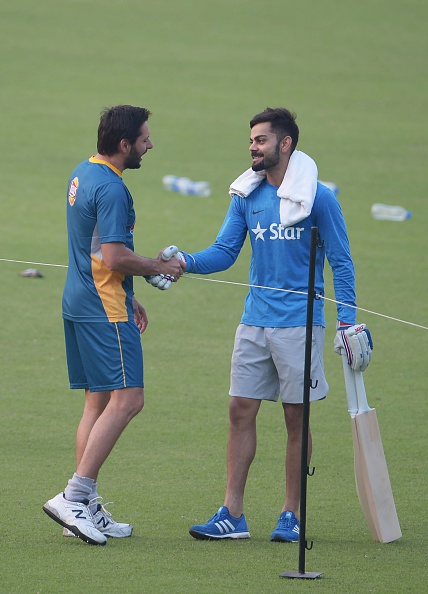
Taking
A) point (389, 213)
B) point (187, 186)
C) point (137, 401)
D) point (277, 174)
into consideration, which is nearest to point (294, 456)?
point (137, 401)

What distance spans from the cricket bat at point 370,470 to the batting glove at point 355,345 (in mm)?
52

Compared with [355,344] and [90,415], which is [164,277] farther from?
[355,344]

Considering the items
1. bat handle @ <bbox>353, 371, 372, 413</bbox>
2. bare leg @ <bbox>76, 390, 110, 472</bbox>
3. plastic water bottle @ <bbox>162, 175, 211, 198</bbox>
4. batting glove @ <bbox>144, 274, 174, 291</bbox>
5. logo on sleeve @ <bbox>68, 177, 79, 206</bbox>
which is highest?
plastic water bottle @ <bbox>162, 175, 211, 198</bbox>

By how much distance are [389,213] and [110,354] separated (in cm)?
1055

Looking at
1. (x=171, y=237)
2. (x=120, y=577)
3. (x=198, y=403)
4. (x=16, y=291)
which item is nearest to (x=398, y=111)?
(x=171, y=237)

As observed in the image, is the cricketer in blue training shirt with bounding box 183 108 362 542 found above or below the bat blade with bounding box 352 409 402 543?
above

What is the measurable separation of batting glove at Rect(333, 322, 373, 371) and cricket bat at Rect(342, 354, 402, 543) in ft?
0.17

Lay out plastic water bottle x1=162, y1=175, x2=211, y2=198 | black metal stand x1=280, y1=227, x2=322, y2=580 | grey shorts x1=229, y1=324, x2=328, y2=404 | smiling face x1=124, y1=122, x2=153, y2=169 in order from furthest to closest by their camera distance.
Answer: plastic water bottle x1=162, y1=175, x2=211, y2=198 → grey shorts x1=229, y1=324, x2=328, y2=404 → smiling face x1=124, y1=122, x2=153, y2=169 → black metal stand x1=280, y1=227, x2=322, y2=580

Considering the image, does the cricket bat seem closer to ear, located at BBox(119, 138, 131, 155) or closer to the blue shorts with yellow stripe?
the blue shorts with yellow stripe

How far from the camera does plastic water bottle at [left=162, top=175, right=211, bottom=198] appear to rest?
16.1 metres

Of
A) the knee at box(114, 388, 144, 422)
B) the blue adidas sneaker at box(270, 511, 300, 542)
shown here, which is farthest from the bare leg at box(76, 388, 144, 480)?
the blue adidas sneaker at box(270, 511, 300, 542)

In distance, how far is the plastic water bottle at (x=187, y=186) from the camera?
16.1m

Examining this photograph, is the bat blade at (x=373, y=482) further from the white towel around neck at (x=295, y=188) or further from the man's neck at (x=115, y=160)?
the man's neck at (x=115, y=160)

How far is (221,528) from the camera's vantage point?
522 cm
